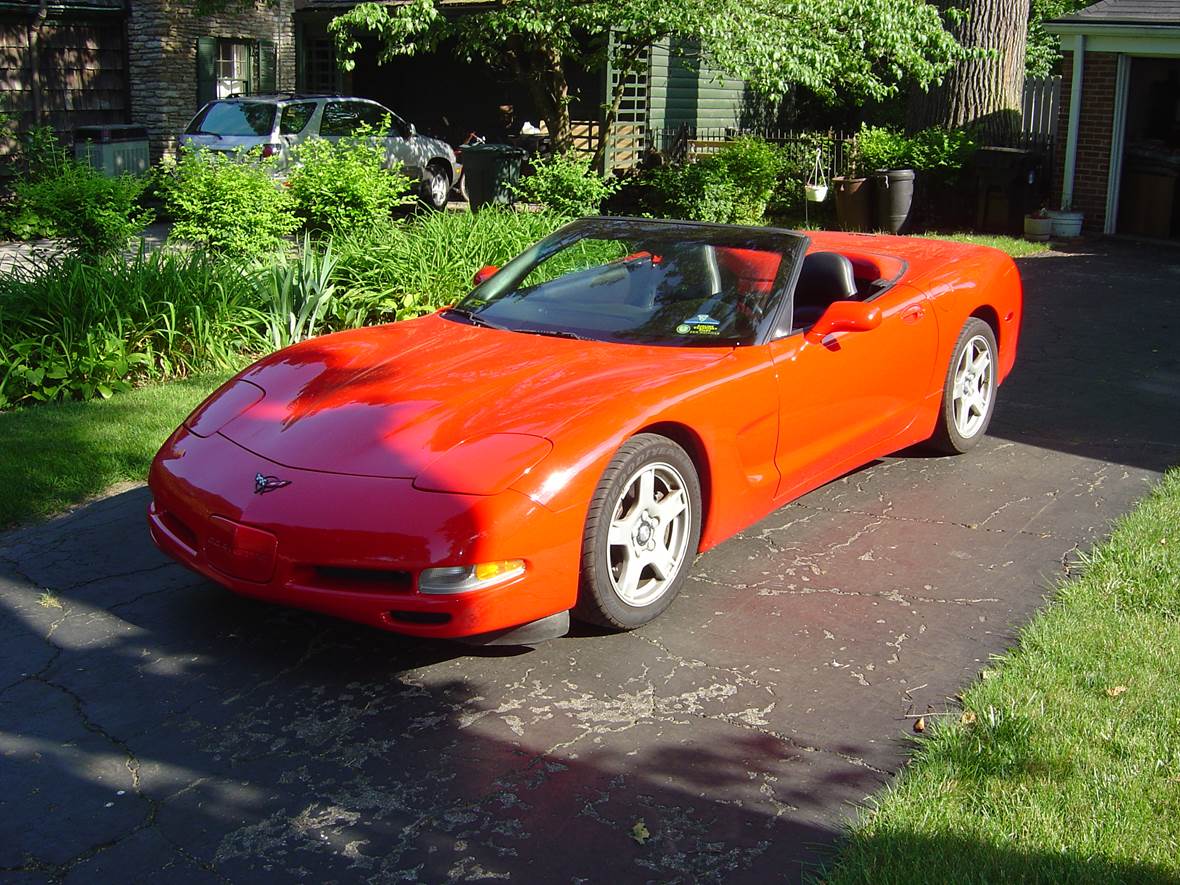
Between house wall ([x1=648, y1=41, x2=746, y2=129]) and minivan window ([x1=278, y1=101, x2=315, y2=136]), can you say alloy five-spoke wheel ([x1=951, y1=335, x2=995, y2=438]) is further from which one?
house wall ([x1=648, y1=41, x2=746, y2=129])

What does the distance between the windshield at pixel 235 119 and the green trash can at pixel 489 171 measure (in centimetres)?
309

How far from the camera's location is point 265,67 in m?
24.2

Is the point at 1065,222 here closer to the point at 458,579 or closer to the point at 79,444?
the point at 79,444

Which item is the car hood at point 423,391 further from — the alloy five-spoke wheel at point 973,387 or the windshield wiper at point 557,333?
the alloy five-spoke wheel at point 973,387

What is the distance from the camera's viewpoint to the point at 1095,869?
3.14 meters

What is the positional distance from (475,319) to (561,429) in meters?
1.48

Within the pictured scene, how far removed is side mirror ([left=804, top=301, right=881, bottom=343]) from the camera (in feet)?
17.6

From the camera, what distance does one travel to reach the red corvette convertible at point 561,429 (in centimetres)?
411

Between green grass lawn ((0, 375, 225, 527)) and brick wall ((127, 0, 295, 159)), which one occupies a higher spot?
brick wall ((127, 0, 295, 159))

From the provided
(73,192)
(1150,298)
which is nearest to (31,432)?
(73,192)

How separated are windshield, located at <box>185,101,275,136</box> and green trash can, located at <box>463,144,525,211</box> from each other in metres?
3.09

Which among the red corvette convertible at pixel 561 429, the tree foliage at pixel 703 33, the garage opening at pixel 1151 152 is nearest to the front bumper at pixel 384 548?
the red corvette convertible at pixel 561 429

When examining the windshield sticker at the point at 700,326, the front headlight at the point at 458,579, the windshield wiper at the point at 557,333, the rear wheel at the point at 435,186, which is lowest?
the front headlight at the point at 458,579

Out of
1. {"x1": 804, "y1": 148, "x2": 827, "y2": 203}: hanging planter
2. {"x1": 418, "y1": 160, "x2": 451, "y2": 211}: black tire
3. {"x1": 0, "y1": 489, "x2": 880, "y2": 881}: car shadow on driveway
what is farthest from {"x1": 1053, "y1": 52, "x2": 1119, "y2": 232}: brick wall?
{"x1": 0, "y1": 489, "x2": 880, "y2": 881}: car shadow on driveway
